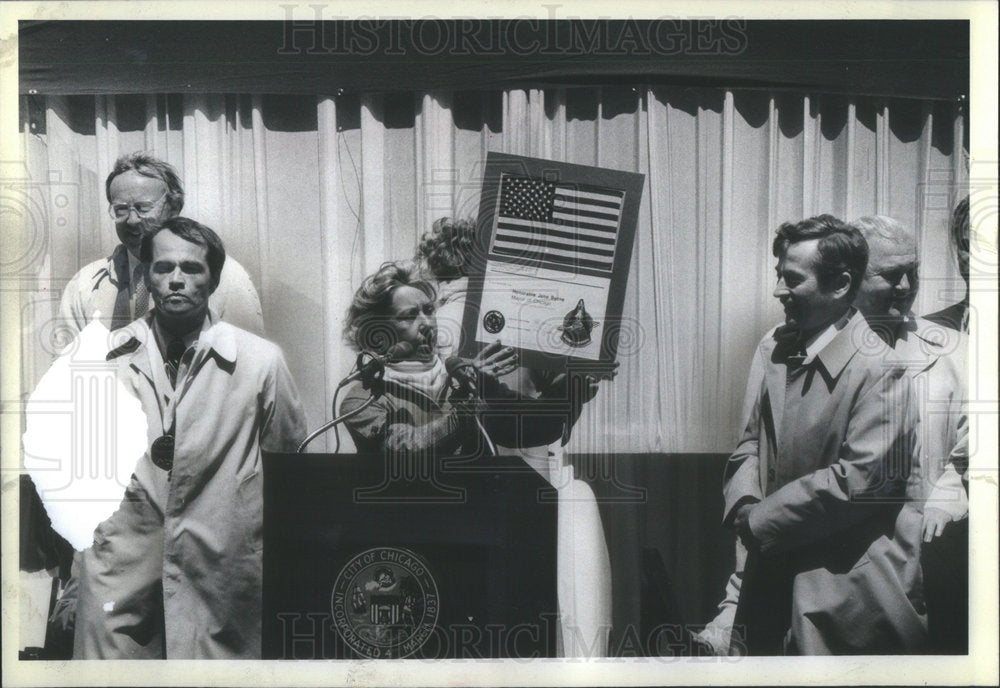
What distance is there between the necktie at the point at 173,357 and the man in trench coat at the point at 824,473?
2.55m

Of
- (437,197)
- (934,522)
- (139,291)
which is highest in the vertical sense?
(437,197)

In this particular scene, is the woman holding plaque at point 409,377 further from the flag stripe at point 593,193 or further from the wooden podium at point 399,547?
the flag stripe at point 593,193

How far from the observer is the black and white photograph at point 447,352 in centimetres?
427

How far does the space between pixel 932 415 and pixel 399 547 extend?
8.27ft

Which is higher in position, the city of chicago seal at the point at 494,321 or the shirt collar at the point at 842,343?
the city of chicago seal at the point at 494,321

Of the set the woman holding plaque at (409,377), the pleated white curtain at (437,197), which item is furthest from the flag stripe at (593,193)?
the woman holding plaque at (409,377)

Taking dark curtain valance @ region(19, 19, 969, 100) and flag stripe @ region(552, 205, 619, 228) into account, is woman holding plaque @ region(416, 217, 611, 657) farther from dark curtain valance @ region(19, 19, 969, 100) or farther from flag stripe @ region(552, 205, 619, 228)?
dark curtain valance @ region(19, 19, 969, 100)

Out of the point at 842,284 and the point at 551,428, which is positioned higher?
the point at 842,284

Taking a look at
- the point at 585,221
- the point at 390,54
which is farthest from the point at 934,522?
the point at 390,54

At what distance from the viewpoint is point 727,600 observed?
4.33m

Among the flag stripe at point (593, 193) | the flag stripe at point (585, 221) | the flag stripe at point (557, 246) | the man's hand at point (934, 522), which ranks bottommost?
the man's hand at point (934, 522)

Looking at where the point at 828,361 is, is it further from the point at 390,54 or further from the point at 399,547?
the point at 390,54

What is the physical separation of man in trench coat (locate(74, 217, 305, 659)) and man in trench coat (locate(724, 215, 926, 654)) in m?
2.16

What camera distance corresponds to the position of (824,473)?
4285 mm
